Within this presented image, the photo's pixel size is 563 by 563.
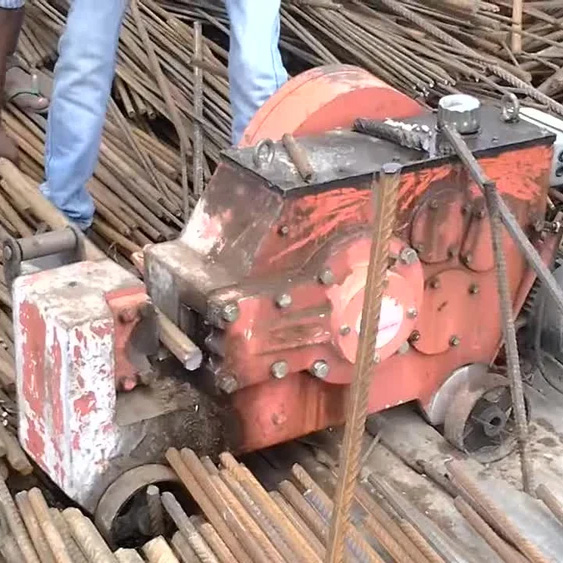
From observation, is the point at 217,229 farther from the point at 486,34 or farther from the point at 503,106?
the point at 486,34

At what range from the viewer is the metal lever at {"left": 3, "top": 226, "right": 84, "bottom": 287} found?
246 centimetres

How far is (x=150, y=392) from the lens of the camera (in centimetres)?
249

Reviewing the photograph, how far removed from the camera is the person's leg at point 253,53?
3295 mm

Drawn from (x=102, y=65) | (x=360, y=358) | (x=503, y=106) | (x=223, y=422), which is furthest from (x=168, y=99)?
(x=360, y=358)

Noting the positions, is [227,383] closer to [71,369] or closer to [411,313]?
[71,369]

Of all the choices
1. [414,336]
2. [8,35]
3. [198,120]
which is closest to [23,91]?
[8,35]

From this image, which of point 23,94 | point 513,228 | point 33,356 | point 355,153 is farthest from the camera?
point 23,94

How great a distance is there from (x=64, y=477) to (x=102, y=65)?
4.79 feet

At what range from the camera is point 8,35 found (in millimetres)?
3986

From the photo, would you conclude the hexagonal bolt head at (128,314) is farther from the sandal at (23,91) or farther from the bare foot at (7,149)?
the sandal at (23,91)

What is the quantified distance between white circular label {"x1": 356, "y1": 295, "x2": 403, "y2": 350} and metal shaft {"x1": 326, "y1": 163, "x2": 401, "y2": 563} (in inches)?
33.7

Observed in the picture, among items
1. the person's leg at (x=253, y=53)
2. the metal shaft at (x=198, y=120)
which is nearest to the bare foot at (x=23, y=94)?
the metal shaft at (x=198, y=120)

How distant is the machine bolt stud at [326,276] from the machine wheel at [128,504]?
536mm

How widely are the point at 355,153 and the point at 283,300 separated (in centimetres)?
44
